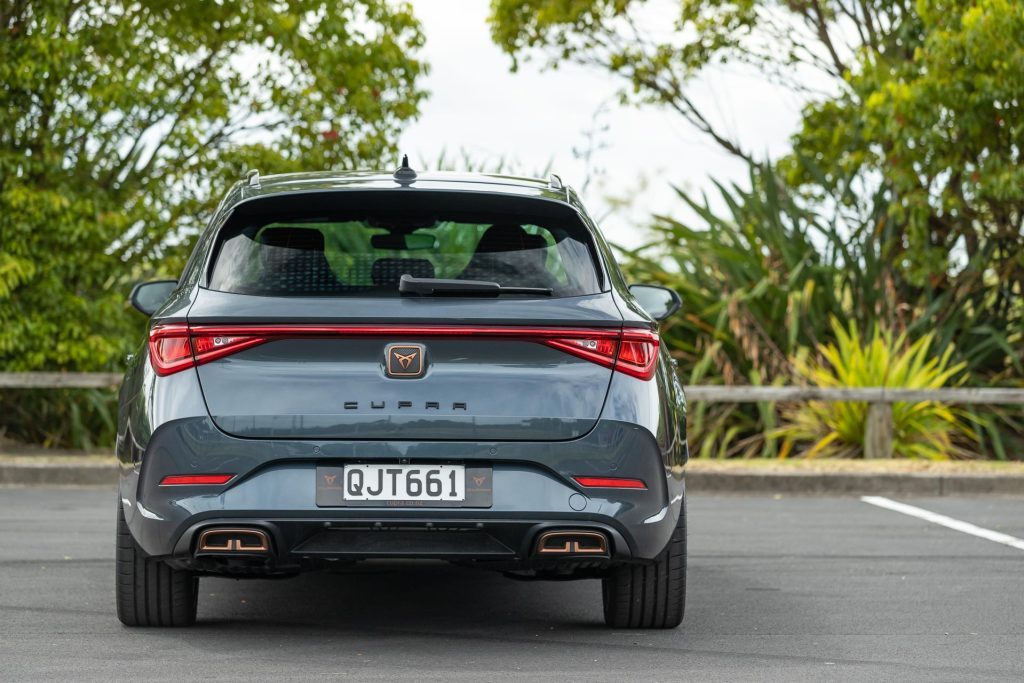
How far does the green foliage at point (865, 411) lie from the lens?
1338 cm

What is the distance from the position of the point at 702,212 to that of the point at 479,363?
38.0ft

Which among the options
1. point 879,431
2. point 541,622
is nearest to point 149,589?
point 541,622

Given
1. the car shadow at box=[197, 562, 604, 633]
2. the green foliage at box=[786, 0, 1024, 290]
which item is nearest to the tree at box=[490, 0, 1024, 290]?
the green foliage at box=[786, 0, 1024, 290]

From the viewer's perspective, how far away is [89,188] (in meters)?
13.7

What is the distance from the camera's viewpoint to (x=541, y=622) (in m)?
5.82

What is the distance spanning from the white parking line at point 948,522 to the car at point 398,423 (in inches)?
163

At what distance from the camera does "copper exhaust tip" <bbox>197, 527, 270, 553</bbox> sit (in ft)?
15.7

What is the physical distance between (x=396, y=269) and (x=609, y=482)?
0.99m

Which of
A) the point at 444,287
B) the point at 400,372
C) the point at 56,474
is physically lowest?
the point at 56,474

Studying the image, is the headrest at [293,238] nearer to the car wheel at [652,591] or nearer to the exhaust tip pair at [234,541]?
the exhaust tip pair at [234,541]

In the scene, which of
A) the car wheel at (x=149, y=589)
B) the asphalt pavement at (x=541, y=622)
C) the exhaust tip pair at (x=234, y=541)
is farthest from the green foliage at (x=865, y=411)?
the exhaust tip pair at (x=234, y=541)

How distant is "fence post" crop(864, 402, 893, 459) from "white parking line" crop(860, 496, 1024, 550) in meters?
1.55

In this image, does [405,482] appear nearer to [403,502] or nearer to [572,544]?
[403,502]

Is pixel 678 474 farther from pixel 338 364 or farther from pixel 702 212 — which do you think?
pixel 702 212
